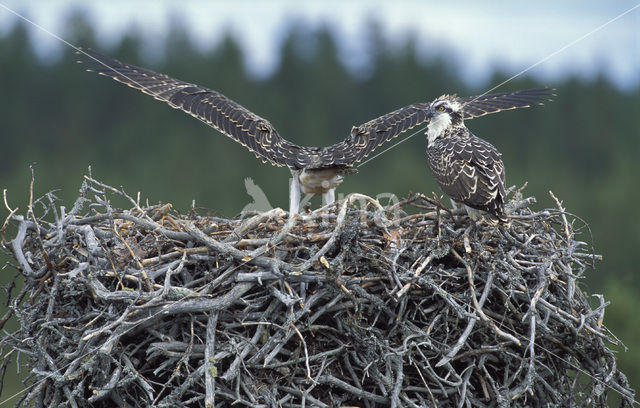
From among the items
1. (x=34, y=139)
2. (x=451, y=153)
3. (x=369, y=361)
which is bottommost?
(x=369, y=361)

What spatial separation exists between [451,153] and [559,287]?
3.39ft

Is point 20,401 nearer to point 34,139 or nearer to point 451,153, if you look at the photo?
point 451,153

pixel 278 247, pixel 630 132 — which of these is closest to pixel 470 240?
pixel 278 247

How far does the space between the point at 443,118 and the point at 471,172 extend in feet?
3.01

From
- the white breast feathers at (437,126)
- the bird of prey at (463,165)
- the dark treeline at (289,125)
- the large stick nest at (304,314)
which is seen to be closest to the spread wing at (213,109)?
the white breast feathers at (437,126)

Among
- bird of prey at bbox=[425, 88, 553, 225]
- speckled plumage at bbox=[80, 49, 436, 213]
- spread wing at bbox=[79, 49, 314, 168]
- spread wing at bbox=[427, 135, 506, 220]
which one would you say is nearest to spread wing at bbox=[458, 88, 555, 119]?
speckled plumage at bbox=[80, 49, 436, 213]

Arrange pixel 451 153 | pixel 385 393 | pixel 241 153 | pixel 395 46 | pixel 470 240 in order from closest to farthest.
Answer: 1. pixel 385 393
2. pixel 470 240
3. pixel 451 153
4. pixel 241 153
5. pixel 395 46

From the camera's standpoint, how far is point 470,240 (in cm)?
478

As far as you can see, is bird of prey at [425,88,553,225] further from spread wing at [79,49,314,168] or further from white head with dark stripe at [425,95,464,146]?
spread wing at [79,49,314,168]

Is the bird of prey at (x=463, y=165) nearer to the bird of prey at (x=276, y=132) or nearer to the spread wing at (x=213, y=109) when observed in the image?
the bird of prey at (x=276, y=132)

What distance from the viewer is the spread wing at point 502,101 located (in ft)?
22.0

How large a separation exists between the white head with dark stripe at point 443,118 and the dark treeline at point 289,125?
60.9 ft

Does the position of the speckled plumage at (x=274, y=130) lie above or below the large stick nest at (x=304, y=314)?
above

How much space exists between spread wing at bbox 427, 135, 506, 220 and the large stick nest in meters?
0.15
